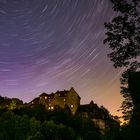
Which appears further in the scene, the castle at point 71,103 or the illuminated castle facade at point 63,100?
the illuminated castle facade at point 63,100

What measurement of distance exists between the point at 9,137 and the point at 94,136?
2244cm

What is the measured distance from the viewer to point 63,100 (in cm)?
17962

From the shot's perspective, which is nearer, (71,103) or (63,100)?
(71,103)

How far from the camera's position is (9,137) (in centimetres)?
6138

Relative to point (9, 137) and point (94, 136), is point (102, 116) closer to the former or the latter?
point (94, 136)

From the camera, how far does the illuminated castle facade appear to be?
583ft

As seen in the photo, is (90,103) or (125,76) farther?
(90,103)

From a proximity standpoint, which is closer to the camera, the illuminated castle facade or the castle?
the castle

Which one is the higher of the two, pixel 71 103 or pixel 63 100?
pixel 63 100

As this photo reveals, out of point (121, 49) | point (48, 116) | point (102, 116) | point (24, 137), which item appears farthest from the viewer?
point (102, 116)

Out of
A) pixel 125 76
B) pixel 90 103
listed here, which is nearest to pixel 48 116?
pixel 90 103

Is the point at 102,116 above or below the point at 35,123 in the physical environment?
above

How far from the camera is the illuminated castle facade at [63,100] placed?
583 feet

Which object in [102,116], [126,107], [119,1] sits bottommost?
[126,107]
